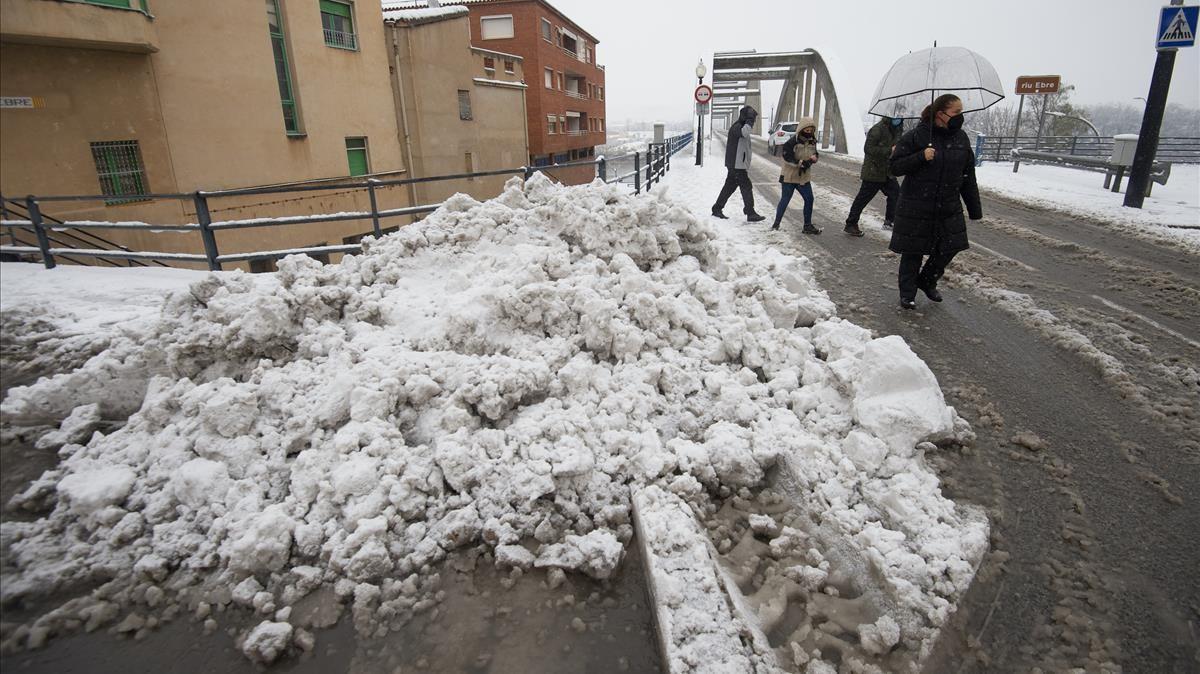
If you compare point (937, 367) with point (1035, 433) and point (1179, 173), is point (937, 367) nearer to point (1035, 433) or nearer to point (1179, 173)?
point (1035, 433)

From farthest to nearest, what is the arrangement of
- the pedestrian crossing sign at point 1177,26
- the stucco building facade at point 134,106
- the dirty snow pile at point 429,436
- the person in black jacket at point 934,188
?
the pedestrian crossing sign at point 1177,26, the person in black jacket at point 934,188, the dirty snow pile at point 429,436, the stucco building facade at point 134,106

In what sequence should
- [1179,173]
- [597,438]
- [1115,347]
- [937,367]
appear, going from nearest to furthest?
[597,438], [937,367], [1115,347], [1179,173]

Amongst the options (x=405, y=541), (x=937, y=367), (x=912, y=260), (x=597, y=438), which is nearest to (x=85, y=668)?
(x=405, y=541)

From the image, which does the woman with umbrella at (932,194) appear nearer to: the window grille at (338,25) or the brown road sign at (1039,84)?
the window grille at (338,25)

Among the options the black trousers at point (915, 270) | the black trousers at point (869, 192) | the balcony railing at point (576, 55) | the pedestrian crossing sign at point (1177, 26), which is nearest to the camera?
the black trousers at point (915, 270)

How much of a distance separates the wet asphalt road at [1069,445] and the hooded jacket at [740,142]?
2797 millimetres

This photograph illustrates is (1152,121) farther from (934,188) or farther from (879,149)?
(934,188)

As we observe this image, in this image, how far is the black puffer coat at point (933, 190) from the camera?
15.8ft

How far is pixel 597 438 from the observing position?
3.06 meters

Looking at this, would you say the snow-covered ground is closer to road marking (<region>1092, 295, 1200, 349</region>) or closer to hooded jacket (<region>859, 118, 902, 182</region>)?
road marking (<region>1092, 295, 1200, 349</region>)

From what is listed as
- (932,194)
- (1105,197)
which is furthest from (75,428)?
(1105,197)

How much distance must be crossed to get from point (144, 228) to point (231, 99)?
3.78 feet

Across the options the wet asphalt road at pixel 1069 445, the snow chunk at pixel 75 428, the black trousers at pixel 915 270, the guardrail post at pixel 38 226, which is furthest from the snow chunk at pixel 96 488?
the black trousers at pixel 915 270

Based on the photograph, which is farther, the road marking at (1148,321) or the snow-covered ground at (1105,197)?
the snow-covered ground at (1105,197)
